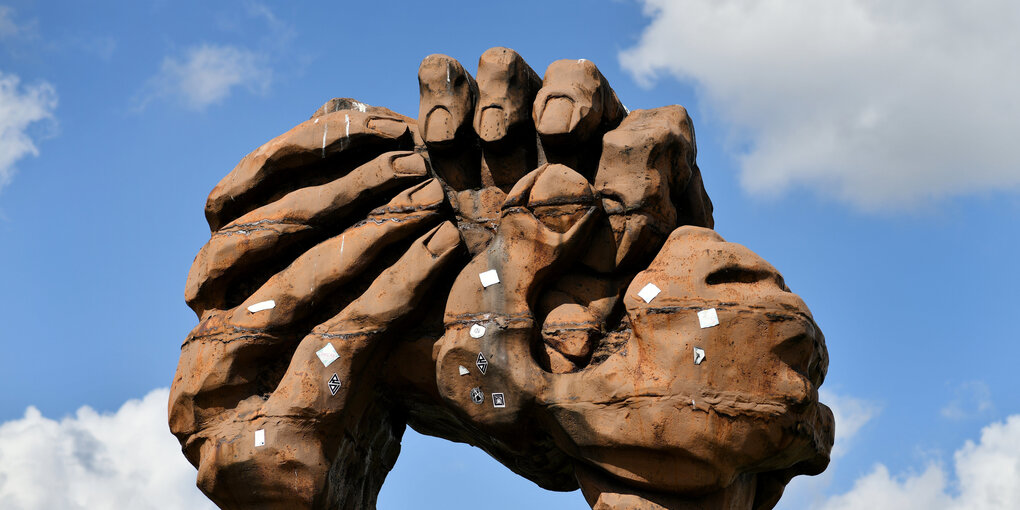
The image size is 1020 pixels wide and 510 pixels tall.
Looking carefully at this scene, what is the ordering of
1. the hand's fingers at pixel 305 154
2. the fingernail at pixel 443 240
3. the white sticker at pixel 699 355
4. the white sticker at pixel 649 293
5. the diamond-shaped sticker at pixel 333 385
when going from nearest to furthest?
the white sticker at pixel 699 355, the white sticker at pixel 649 293, the diamond-shaped sticker at pixel 333 385, the fingernail at pixel 443 240, the hand's fingers at pixel 305 154

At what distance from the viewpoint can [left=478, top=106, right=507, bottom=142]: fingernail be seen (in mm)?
8016

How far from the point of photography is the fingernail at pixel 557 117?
25.7 feet

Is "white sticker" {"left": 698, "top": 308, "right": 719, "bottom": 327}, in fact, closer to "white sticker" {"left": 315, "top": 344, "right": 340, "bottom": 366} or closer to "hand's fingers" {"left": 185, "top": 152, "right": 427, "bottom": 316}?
"hand's fingers" {"left": 185, "top": 152, "right": 427, "bottom": 316}

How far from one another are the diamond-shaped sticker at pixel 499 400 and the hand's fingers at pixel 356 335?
73cm

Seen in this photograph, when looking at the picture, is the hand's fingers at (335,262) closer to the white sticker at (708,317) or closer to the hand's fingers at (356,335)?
the hand's fingers at (356,335)

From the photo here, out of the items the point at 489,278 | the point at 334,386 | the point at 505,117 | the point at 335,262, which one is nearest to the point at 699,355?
the point at 489,278

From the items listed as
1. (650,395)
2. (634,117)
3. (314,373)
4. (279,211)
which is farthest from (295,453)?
(634,117)

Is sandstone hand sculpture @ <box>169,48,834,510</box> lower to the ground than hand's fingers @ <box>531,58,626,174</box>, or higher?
lower

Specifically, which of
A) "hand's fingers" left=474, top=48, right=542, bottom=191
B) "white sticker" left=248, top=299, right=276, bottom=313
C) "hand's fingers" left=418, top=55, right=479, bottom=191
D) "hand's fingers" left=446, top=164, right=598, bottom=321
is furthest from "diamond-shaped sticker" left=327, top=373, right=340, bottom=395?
"hand's fingers" left=474, top=48, right=542, bottom=191

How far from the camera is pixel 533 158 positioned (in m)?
8.19

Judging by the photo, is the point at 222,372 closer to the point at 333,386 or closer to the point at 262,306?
the point at 262,306

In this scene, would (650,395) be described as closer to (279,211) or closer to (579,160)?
(579,160)

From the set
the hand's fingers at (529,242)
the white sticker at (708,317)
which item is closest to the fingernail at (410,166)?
the hand's fingers at (529,242)

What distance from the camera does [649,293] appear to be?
737 cm
